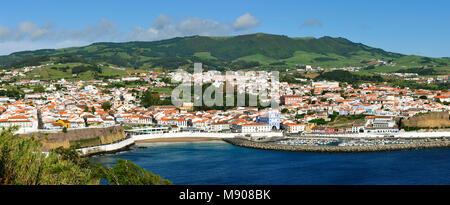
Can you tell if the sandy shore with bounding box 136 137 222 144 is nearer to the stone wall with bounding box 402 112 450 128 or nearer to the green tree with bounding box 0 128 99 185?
the stone wall with bounding box 402 112 450 128

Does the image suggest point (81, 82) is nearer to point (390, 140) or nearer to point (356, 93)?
point (356, 93)

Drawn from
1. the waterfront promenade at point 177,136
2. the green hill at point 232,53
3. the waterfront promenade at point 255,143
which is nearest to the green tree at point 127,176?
the waterfront promenade at point 255,143

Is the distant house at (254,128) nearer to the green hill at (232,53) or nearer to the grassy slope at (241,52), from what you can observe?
the green hill at (232,53)

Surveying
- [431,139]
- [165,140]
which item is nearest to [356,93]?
[431,139]

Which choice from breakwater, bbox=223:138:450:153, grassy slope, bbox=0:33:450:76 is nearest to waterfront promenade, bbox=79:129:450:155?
breakwater, bbox=223:138:450:153

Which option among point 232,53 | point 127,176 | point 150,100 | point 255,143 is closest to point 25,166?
point 127,176
